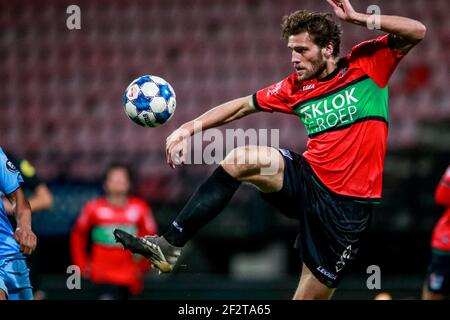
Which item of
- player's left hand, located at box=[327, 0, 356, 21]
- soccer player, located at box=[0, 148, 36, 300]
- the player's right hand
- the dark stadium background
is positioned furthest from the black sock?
the dark stadium background

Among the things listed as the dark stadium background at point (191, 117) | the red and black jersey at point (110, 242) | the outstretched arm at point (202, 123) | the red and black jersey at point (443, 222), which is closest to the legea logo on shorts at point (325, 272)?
the outstretched arm at point (202, 123)

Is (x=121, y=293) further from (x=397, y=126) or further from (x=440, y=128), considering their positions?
(x=397, y=126)

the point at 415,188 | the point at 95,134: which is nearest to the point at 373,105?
the point at 415,188

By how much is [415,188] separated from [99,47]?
571 cm

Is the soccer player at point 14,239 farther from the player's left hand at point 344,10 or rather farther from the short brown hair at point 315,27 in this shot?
the player's left hand at point 344,10

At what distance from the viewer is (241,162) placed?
4711mm

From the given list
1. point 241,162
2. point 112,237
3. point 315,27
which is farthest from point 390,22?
point 112,237

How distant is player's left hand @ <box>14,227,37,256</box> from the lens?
474 cm

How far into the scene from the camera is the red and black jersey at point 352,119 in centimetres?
499

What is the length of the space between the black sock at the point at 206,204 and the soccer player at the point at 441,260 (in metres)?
2.67

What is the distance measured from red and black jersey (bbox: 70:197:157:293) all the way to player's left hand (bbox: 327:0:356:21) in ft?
12.2

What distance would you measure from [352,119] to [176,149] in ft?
3.54

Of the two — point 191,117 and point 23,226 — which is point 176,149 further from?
point 191,117

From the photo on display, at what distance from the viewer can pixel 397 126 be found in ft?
36.8
